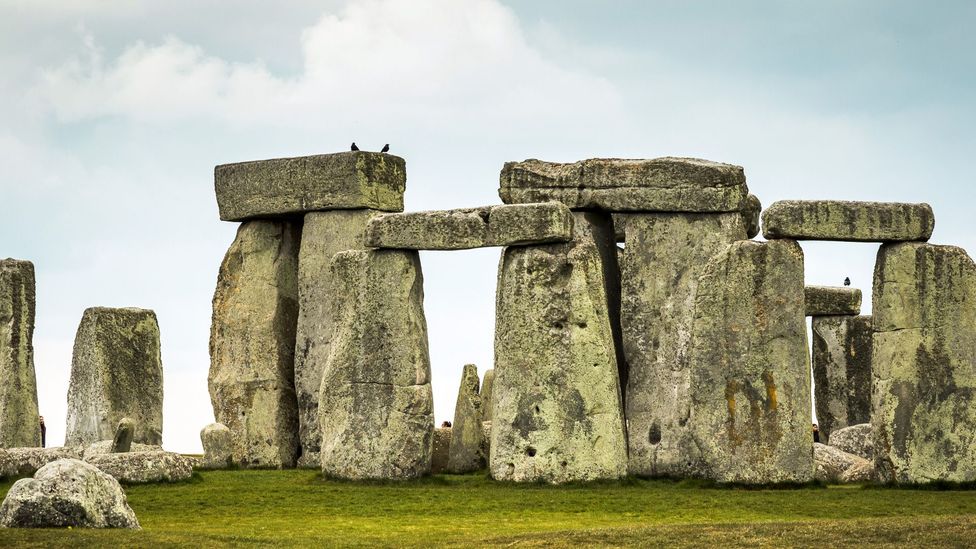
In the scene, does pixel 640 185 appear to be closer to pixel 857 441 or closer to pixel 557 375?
pixel 557 375

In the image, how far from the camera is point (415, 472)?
1047 inches

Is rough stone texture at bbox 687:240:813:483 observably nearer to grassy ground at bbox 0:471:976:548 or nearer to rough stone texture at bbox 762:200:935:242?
rough stone texture at bbox 762:200:935:242

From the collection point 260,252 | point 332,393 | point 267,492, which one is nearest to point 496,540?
point 267,492

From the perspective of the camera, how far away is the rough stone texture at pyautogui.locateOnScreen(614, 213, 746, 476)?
2903cm

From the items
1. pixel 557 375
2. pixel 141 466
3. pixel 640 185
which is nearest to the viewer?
pixel 557 375

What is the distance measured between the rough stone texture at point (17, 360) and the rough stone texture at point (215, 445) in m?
2.64

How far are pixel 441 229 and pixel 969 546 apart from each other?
9.45 meters

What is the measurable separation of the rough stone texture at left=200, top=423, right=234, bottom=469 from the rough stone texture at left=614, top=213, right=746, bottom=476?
20.6 feet

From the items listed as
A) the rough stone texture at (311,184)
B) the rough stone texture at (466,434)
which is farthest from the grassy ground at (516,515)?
the rough stone texture at (311,184)

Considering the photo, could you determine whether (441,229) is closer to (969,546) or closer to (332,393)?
(332,393)

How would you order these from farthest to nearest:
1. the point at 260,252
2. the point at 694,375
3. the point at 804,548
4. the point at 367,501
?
the point at 260,252 < the point at 694,375 < the point at 367,501 < the point at 804,548

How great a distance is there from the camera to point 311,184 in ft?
103

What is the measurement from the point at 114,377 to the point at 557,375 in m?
8.01

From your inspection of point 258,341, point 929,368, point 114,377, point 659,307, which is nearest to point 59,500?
point 114,377
